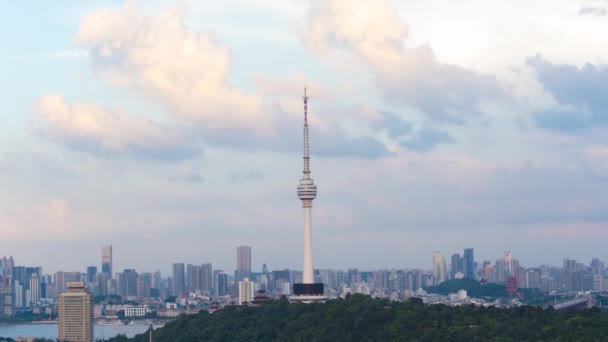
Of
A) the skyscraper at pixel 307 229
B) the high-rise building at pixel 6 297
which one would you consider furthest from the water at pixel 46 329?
the skyscraper at pixel 307 229

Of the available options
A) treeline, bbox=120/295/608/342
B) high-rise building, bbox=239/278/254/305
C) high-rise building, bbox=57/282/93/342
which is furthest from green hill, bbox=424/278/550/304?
treeline, bbox=120/295/608/342

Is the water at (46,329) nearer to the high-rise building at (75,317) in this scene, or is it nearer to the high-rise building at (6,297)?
the high-rise building at (6,297)

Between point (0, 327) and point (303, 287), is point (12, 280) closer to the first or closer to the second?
point (0, 327)

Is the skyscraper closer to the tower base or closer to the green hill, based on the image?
the tower base

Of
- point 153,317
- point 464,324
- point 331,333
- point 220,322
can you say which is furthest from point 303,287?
point 153,317

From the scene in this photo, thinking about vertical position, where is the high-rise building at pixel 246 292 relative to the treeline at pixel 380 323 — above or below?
above
